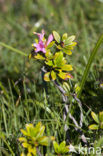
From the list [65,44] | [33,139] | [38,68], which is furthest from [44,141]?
[38,68]

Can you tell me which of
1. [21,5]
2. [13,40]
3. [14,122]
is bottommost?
[14,122]

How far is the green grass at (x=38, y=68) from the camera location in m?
1.15

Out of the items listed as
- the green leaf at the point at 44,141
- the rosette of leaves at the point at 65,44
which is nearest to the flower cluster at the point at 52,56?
the rosette of leaves at the point at 65,44

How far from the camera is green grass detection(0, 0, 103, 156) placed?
115 centimetres

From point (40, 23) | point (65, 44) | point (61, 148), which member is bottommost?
point (61, 148)

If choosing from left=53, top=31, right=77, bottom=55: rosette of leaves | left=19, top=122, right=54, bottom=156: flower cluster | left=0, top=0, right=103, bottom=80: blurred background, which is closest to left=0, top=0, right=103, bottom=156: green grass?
left=0, top=0, right=103, bottom=80: blurred background

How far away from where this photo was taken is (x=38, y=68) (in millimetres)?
1933

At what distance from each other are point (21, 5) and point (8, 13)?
0.23 m

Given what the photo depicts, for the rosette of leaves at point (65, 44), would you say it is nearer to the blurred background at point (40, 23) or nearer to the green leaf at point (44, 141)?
the green leaf at point (44, 141)

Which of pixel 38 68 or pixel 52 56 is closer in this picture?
pixel 52 56

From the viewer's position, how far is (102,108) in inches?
44.9

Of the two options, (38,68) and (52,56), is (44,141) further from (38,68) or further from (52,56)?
(38,68)

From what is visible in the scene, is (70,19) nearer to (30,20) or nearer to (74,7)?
(74,7)

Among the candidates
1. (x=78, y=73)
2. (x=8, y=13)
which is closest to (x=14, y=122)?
(x=78, y=73)
